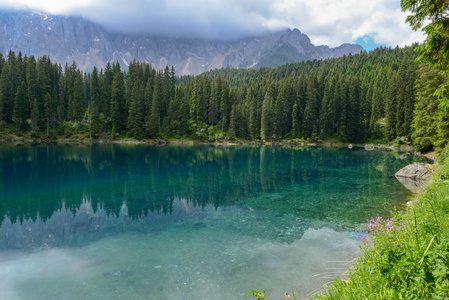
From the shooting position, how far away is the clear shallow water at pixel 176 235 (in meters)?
9.09

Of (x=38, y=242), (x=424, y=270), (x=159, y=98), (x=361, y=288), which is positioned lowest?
(x=38, y=242)

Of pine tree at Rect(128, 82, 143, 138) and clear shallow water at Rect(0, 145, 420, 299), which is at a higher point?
pine tree at Rect(128, 82, 143, 138)

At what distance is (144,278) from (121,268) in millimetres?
1322

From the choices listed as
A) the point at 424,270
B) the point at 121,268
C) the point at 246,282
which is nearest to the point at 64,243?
the point at 121,268

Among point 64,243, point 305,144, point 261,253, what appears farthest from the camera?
point 305,144

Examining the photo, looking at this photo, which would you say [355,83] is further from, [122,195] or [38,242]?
[38,242]

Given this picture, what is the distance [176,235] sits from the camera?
1355cm

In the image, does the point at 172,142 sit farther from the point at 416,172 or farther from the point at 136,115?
the point at 416,172

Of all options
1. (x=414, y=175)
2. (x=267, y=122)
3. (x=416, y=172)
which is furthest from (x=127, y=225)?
(x=267, y=122)

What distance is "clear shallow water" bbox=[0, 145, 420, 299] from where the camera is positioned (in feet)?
29.8

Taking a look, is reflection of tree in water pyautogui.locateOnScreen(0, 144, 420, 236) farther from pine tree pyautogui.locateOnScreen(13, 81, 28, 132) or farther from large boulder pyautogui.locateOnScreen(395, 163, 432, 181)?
pine tree pyautogui.locateOnScreen(13, 81, 28, 132)

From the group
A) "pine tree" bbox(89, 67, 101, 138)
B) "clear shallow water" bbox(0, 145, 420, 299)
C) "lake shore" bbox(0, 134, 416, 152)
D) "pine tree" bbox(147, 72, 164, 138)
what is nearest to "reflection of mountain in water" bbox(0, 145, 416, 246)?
"clear shallow water" bbox(0, 145, 420, 299)

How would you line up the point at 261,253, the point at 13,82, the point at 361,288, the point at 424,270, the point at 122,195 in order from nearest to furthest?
the point at 424,270, the point at 361,288, the point at 261,253, the point at 122,195, the point at 13,82

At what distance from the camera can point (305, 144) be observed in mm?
93938
